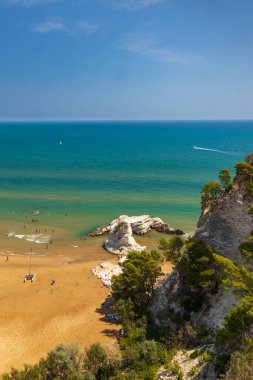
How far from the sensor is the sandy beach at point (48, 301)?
91.0 ft

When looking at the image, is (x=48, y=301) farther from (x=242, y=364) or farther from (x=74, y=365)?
(x=242, y=364)

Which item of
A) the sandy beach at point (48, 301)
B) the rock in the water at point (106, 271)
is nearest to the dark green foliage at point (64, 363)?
the sandy beach at point (48, 301)

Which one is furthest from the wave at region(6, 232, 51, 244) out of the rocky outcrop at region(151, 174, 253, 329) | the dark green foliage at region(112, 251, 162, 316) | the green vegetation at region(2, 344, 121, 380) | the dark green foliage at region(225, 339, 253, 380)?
the dark green foliage at region(225, 339, 253, 380)

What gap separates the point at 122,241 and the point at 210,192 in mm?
19132

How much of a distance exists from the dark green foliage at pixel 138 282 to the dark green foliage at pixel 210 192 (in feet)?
28.3

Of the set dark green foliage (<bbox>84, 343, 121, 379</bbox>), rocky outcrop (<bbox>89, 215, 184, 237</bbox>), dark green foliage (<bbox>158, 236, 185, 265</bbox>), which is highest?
dark green foliage (<bbox>158, 236, 185, 265</bbox>)

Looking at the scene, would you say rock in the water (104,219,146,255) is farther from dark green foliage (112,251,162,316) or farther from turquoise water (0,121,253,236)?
dark green foliage (112,251,162,316)

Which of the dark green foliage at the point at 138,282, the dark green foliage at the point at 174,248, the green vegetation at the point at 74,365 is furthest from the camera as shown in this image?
the dark green foliage at the point at 138,282

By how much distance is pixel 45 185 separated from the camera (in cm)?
8700

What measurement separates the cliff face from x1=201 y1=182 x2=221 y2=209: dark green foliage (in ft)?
17.8

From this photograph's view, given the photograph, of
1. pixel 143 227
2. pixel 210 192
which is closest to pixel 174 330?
pixel 210 192

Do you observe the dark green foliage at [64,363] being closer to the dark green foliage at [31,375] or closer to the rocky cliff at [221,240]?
the dark green foliage at [31,375]

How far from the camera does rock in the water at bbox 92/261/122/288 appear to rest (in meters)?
38.7

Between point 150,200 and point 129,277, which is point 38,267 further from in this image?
point 150,200
